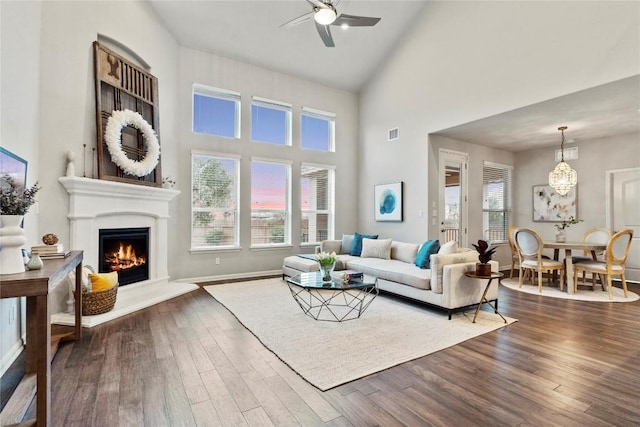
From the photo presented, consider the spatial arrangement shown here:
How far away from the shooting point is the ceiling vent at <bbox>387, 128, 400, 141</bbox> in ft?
21.8

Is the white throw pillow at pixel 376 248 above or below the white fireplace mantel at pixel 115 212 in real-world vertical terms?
below

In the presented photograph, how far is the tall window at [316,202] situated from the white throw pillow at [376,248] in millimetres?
1584

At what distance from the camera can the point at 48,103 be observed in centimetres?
358

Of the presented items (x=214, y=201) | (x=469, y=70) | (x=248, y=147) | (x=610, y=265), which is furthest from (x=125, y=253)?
(x=610, y=265)

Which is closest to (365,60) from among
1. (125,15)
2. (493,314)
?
(125,15)

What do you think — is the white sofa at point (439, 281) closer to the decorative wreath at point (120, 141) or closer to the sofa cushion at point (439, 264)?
the sofa cushion at point (439, 264)

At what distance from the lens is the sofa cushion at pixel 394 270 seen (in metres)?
4.13

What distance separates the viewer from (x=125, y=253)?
4605 millimetres

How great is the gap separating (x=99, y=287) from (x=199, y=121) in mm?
3421

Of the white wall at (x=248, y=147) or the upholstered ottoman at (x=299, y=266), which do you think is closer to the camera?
the upholstered ottoman at (x=299, y=266)

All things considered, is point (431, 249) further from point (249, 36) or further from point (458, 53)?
point (249, 36)

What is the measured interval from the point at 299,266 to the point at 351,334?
92.2 inches

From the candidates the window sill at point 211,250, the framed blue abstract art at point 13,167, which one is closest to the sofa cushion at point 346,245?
the window sill at point 211,250

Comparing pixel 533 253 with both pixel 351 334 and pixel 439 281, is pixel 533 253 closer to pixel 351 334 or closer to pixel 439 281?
pixel 439 281
